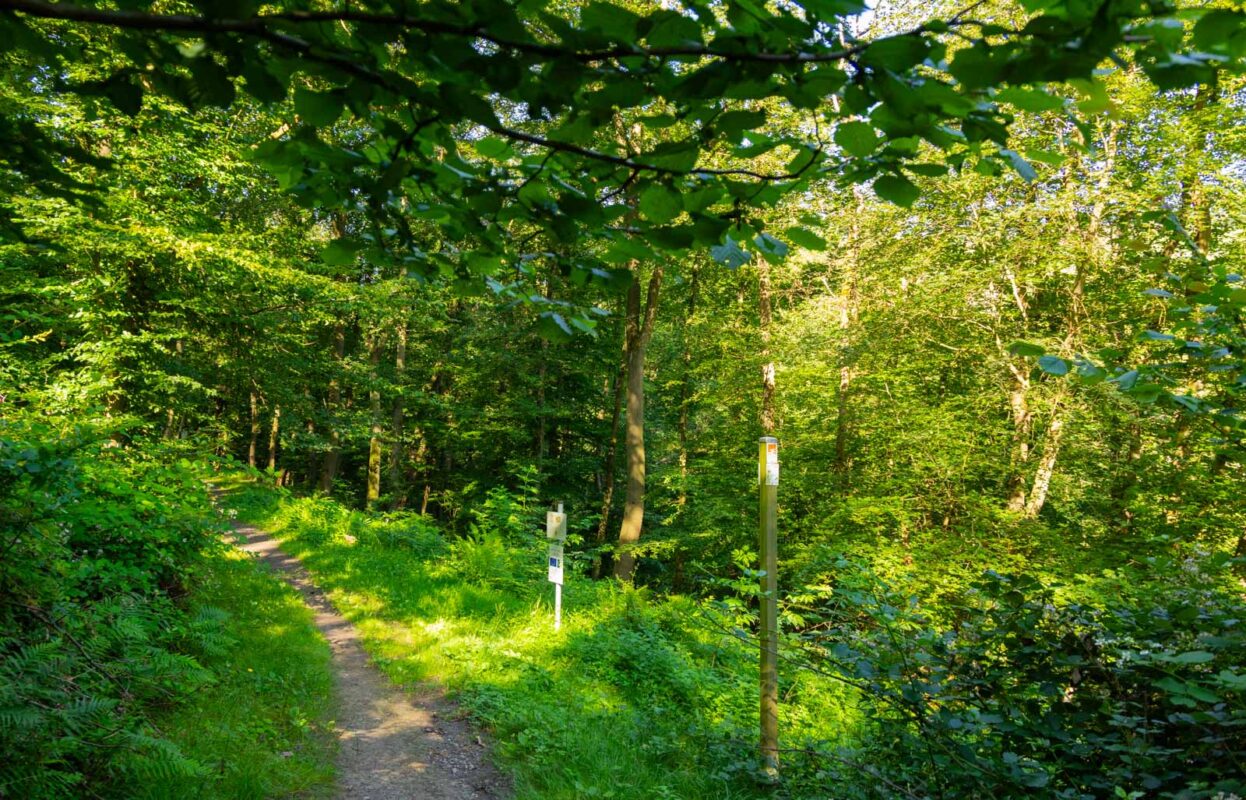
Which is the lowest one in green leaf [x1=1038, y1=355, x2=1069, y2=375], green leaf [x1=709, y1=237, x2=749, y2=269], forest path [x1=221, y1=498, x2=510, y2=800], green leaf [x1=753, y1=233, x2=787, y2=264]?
forest path [x1=221, y1=498, x2=510, y2=800]

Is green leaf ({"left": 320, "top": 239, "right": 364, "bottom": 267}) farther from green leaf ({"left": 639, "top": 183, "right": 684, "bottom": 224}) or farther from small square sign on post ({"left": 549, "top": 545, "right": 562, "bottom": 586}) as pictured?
small square sign on post ({"left": 549, "top": 545, "right": 562, "bottom": 586})

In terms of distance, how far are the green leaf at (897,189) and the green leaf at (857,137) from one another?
0.51 ft

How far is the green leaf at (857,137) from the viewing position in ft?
3.75

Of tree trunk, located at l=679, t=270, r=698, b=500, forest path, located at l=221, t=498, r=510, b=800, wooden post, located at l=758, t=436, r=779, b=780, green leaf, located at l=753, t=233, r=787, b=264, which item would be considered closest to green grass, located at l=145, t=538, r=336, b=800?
forest path, located at l=221, t=498, r=510, b=800

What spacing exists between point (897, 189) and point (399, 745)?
190 inches

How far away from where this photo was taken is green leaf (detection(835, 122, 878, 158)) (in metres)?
1.14

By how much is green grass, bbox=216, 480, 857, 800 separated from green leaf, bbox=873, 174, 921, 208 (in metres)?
3.38

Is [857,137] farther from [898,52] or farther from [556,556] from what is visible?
[556,556]

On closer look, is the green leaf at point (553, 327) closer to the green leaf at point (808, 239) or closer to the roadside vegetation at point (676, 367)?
the roadside vegetation at point (676, 367)

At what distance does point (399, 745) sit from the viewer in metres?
4.43

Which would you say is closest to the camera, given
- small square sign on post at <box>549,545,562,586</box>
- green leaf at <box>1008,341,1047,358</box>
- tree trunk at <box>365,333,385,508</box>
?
green leaf at <box>1008,341,1047,358</box>

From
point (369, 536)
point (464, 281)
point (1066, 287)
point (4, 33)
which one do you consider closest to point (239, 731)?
point (464, 281)

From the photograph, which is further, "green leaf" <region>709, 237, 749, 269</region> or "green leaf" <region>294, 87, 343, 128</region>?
"green leaf" <region>709, 237, 749, 269</region>

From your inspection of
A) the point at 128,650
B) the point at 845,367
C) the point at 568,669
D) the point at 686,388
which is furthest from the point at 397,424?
the point at 128,650
